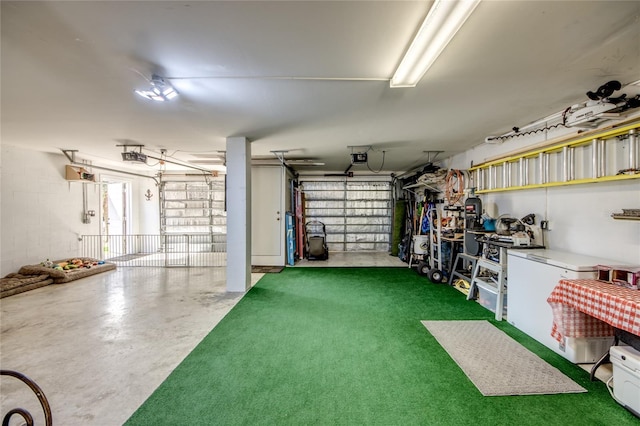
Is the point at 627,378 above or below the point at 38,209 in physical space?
below

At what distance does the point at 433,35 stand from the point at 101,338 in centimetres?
424

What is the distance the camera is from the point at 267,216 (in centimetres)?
644

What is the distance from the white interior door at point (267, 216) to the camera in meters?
6.37

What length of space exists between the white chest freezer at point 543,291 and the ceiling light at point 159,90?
13.6 ft

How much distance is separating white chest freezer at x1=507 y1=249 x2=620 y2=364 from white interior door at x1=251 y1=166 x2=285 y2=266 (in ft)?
15.3

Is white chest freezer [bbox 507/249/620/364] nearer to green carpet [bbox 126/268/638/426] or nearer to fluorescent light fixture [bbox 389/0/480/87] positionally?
green carpet [bbox 126/268/638/426]

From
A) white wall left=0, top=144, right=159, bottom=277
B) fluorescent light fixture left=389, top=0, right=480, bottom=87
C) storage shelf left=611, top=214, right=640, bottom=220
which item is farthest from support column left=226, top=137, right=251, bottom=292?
storage shelf left=611, top=214, right=640, bottom=220

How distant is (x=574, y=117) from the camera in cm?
273

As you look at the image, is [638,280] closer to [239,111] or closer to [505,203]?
[505,203]

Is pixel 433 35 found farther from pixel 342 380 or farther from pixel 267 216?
pixel 267 216

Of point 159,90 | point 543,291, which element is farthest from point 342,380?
point 159,90

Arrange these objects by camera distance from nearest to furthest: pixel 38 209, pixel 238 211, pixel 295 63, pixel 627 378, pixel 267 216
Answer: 1. pixel 627 378
2. pixel 295 63
3. pixel 238 211
4. pixel 38 209
5. pixel 267 216

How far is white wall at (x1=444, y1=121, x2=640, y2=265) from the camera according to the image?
251 centimetres

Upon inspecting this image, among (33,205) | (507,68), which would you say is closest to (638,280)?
(507,68)
